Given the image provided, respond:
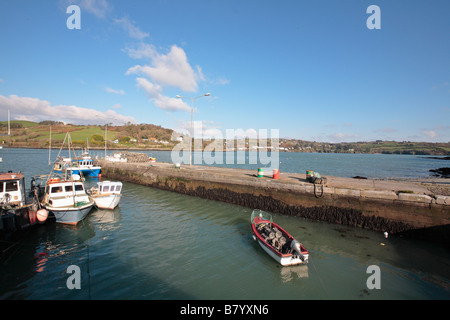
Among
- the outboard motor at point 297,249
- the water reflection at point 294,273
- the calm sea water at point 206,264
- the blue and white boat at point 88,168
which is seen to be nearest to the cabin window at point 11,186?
the calm sea water at point 206,264

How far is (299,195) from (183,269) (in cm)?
1051

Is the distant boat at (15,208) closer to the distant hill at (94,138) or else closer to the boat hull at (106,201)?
the boat hull at (106,201)

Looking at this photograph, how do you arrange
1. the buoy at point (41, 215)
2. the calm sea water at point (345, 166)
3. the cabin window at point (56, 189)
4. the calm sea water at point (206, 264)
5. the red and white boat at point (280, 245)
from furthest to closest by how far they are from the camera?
the calm sea water at point (345, 166) → the cabin window at point (56, 189) → the buoy at point (41, 215) → the red and white boat at point (280, 245) → the calm sea water at point (206, 264)

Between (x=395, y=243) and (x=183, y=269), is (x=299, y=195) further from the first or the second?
(x=183, y=269)

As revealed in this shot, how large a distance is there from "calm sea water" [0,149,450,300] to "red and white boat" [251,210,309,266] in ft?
1.48

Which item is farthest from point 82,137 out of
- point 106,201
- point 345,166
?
point 345,166

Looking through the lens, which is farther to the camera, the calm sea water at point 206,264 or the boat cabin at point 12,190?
the boat cabin at point 12,190

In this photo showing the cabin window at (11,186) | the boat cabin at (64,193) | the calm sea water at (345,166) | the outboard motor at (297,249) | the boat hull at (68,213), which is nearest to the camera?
→ the outboard motor at (297,249)

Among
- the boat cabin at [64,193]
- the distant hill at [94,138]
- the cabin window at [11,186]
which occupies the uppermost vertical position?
the distant hill at [94,138]

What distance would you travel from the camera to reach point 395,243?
11594 mm

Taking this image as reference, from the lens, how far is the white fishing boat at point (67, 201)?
1303 cm

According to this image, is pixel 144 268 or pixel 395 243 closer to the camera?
pixel 144 268

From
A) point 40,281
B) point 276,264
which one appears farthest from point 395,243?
point 40,281
